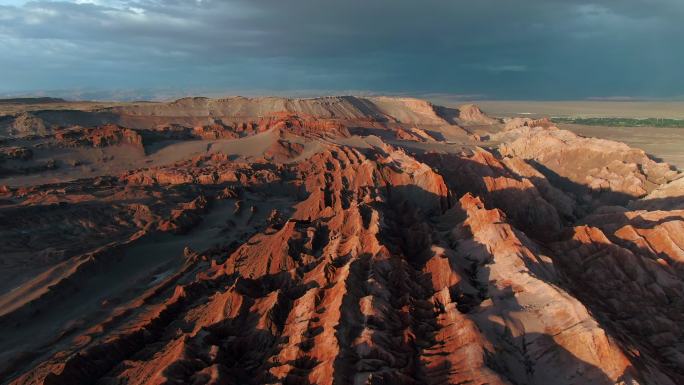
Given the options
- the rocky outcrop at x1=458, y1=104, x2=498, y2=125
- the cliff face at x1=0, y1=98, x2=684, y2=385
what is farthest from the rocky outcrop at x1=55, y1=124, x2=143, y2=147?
the rocky outcrop at x1=458, y1=104, x2=498, y2=125

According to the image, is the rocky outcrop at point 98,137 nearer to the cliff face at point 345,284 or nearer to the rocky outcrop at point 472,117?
the cliff face at point 345,284

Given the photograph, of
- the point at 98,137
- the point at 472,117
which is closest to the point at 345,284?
the point at 98,137

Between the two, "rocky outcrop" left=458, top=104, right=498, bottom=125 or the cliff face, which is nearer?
the cliff face

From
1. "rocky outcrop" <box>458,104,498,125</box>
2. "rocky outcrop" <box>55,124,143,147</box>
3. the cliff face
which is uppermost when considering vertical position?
"rocky outcrop" <box>458,104,498,125</box>

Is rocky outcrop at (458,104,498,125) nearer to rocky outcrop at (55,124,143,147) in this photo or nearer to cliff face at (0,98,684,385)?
cliff face at (0,98,684,385)

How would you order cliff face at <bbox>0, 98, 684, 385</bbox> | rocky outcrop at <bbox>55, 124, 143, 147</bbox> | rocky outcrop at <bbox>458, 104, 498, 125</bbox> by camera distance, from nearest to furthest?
cliff face at <bbox>0, 98, 684, 385</bbox> → rocky outcrop at <bbox>55, 124, 143, 147</bbox> → rocky outcrop at <bbox>458, 104, 498, 125</bbox>

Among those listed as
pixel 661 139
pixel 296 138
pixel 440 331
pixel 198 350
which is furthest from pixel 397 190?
pixel 661 139

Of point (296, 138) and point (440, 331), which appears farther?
point (296, 138)

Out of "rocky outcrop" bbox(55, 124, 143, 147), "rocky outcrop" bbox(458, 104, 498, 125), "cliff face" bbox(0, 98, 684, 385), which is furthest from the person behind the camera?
"rocky outcrop" bbox(458, 104, 498, 125)

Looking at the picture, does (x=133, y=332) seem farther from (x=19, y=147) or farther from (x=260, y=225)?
(x=19, y=147)
